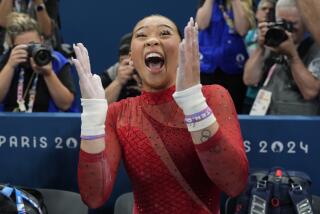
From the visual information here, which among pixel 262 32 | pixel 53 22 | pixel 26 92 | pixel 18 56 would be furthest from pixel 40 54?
pixel 53 22

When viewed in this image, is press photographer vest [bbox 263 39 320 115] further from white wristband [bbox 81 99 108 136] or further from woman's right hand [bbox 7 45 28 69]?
white wristband [bbox 81 99 108 136]

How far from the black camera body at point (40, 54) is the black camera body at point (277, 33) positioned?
100 centimetres

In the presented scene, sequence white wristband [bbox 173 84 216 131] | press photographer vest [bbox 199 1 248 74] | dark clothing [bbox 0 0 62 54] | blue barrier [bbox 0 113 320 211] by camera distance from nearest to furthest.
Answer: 1. white wristband [bbox 173 84 216 131]
2. blue barrier [bbox 0 113 320 211]
3. press photographer vest [bbox 199 1 248 74]
4. dark clothing [bbox 0 0 62 54]

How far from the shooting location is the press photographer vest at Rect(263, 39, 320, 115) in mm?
2580

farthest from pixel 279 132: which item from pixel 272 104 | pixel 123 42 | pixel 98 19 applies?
pixel 98 19

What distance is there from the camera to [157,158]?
1692mm

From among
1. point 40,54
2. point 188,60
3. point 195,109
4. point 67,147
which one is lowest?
point 67,147

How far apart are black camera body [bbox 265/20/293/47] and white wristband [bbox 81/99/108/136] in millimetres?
1278

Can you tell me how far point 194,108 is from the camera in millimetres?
1447

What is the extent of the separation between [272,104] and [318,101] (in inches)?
8.2

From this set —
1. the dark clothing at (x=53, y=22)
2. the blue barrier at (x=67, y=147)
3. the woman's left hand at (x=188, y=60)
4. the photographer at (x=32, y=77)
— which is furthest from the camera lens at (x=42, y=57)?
the woman's left hand at (x=188, y=60)

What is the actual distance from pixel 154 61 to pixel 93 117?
26cm

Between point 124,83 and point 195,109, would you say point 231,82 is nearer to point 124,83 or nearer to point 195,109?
point 124,83

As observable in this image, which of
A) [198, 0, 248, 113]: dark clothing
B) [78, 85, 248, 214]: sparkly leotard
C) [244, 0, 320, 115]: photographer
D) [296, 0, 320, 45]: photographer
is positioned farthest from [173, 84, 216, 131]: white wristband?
[198, 0, 248, 113]: dark clothing
